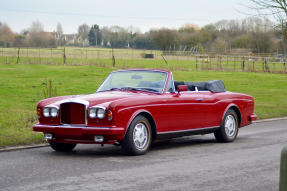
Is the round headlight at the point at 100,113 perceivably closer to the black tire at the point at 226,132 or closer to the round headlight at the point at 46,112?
the round headlight at the point at 46,112

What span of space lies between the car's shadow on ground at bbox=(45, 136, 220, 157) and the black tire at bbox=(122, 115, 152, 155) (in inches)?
→ 11.9

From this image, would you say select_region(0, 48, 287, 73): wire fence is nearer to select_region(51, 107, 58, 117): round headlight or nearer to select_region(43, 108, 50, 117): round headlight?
select_region(43, 108, 50, 117): round headlight

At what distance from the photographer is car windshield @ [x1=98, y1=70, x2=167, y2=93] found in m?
10.6

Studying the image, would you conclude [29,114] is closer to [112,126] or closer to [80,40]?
[112,126]

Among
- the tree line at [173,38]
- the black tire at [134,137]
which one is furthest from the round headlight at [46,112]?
the tree line at [173,38]

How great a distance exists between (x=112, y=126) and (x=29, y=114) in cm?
700

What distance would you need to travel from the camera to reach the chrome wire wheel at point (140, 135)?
30.9ft

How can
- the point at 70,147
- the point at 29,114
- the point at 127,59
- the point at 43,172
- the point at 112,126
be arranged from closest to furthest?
the point at 43,172 < the point at 112,126 < the point at 70,147 < the point at 29,114 < the point at 127,59

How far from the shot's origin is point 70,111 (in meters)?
9.33

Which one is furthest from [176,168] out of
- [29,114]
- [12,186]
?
[29,114]

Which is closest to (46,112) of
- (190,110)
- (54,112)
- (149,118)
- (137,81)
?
(54,112)

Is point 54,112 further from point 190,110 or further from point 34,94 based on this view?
point 34,94

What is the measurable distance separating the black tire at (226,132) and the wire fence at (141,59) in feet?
123

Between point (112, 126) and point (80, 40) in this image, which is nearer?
point (112, 126)
